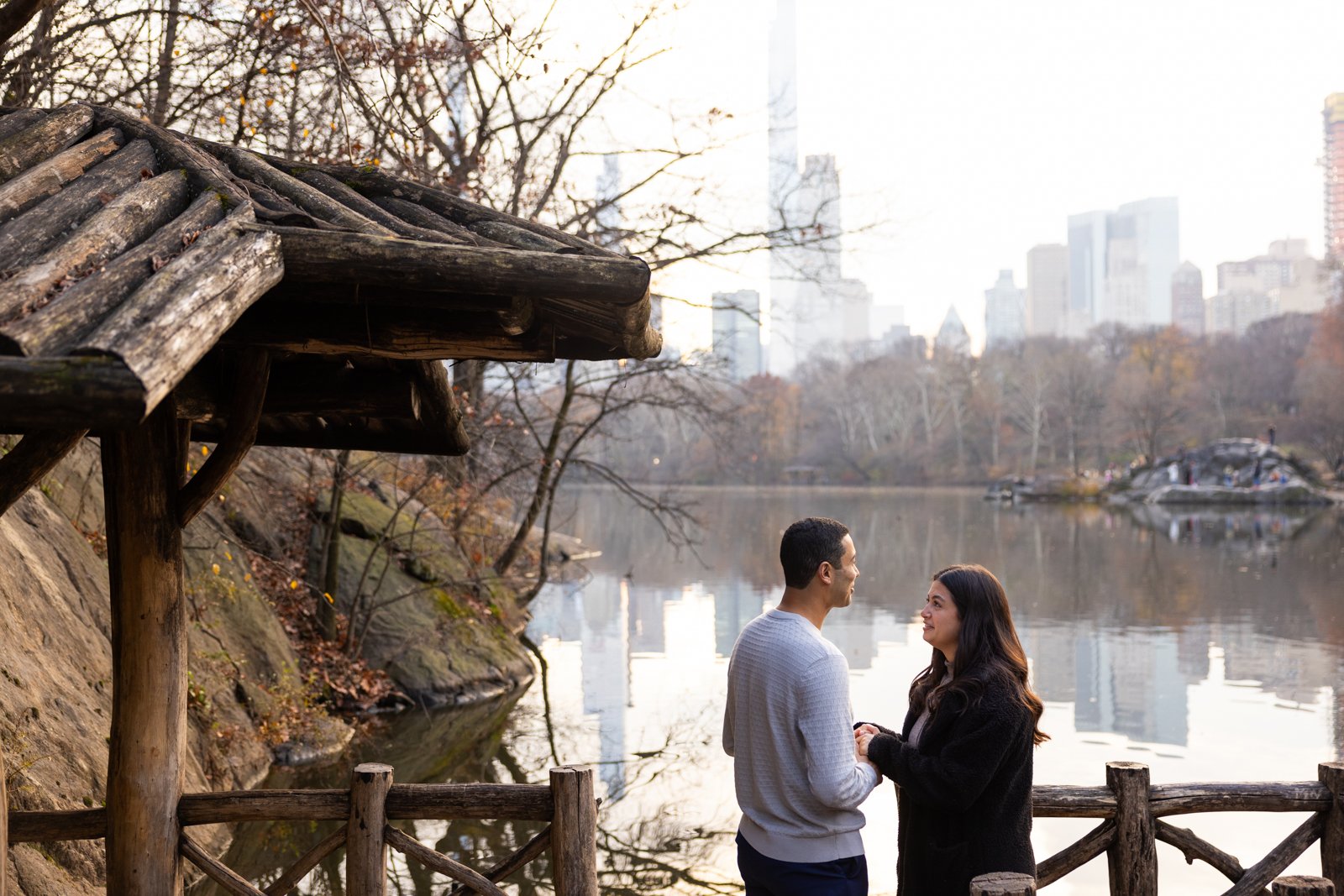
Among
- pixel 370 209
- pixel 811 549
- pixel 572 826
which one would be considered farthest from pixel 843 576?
pixel 370 209

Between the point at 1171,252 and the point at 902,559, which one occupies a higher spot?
the point at 1171,252

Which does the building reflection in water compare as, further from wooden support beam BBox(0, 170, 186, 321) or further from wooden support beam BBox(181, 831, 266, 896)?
wooden support beam BBox(0, 170, 186, 321)

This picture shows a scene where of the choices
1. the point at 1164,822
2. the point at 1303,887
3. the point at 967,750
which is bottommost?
the point at 1164,822

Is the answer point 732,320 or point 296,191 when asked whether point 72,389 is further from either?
point 732,320

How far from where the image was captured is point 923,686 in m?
4.02

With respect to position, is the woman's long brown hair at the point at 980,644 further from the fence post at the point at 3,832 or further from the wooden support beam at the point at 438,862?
the fence post at the point at 3,832

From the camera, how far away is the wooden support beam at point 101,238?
2.75 meters

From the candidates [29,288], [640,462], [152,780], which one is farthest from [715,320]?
[640,462]

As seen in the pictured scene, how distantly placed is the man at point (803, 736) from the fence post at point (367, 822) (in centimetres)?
171

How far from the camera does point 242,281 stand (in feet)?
10.1

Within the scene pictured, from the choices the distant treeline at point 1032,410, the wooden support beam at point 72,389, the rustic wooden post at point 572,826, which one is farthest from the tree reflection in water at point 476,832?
the distant treeline at point 1032,410

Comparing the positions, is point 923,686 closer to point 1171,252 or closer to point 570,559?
point 570,559

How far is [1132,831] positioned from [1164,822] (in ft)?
0.42

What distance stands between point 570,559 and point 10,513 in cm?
2208
